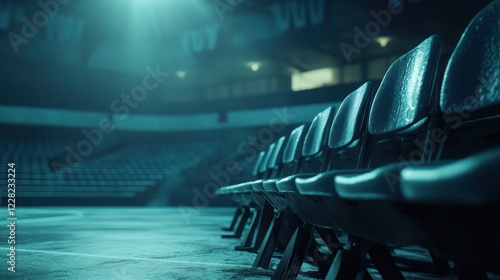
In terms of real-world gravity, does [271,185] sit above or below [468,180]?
below

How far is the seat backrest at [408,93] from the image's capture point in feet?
3.53

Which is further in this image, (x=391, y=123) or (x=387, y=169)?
(x=391, y=123)

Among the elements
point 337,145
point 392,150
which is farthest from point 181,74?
point 337,145

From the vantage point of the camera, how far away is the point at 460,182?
407mm

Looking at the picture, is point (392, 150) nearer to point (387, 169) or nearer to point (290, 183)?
point (290, 183)

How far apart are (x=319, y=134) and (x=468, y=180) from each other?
152 centimetres

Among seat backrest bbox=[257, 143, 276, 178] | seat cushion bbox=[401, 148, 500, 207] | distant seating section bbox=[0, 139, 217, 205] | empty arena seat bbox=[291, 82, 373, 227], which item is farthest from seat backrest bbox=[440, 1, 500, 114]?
distant seating section bbox=[0, 139, 217, 205]

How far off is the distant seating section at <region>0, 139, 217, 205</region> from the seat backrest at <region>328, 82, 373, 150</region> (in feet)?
35.2

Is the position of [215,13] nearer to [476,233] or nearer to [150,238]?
[150,238]

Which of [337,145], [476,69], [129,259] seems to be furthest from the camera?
[129,259]

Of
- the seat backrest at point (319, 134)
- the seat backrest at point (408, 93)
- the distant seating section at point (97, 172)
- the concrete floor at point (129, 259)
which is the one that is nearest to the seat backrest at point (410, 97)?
the seat backrest at point (408, 93)

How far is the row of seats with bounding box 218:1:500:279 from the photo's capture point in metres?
0.46

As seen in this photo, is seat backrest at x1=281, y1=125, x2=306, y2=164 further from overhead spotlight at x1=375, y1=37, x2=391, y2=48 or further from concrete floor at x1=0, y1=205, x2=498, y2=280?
overhead spotlight at x1=375, y1=37, x2=391, y2=48

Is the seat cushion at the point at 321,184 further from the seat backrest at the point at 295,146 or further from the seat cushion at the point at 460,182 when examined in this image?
the seat backrest at the point at 295,146
